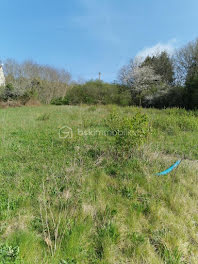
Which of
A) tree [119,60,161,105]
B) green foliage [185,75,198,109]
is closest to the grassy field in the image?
green foliage [185,75,198,109]

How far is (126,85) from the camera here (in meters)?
17.2

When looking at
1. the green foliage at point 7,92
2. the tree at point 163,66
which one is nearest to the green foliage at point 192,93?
the tree at point 163,66

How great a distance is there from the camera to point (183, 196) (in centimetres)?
174

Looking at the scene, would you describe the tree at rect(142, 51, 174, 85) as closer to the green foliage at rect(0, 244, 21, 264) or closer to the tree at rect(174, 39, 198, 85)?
the tree at rect(174, 39, 198, 85)

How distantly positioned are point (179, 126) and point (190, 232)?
4569 mm

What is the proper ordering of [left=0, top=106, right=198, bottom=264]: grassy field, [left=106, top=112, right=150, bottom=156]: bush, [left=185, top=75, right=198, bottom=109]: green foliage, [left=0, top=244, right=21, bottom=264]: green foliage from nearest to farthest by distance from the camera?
[left=0, top=244, right=21, bottom=264]: green foliage < [left=0, top=106, right=198, bottom=264]: grassy field < [left=106, top=112, right=150, bottom=156]: bush < [left=185, top=75, right=198, bottom=109]: green foliage

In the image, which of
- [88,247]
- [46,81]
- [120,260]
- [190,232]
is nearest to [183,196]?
[190,232]

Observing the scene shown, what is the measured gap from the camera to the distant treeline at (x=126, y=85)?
14344mm

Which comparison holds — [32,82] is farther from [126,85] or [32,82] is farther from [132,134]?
[132,134]

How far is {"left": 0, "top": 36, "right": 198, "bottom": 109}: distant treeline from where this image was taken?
1434cm

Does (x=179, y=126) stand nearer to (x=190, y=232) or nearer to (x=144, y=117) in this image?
(x=144, y=117)

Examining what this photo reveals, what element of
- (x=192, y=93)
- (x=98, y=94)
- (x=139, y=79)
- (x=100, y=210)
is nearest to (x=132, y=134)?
(x=100, y=210)

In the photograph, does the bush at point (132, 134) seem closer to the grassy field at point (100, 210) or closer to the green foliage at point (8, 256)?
the grassy field at point (100, 210)

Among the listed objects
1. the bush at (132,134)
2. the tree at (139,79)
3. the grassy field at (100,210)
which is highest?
the tree at (139,79)
